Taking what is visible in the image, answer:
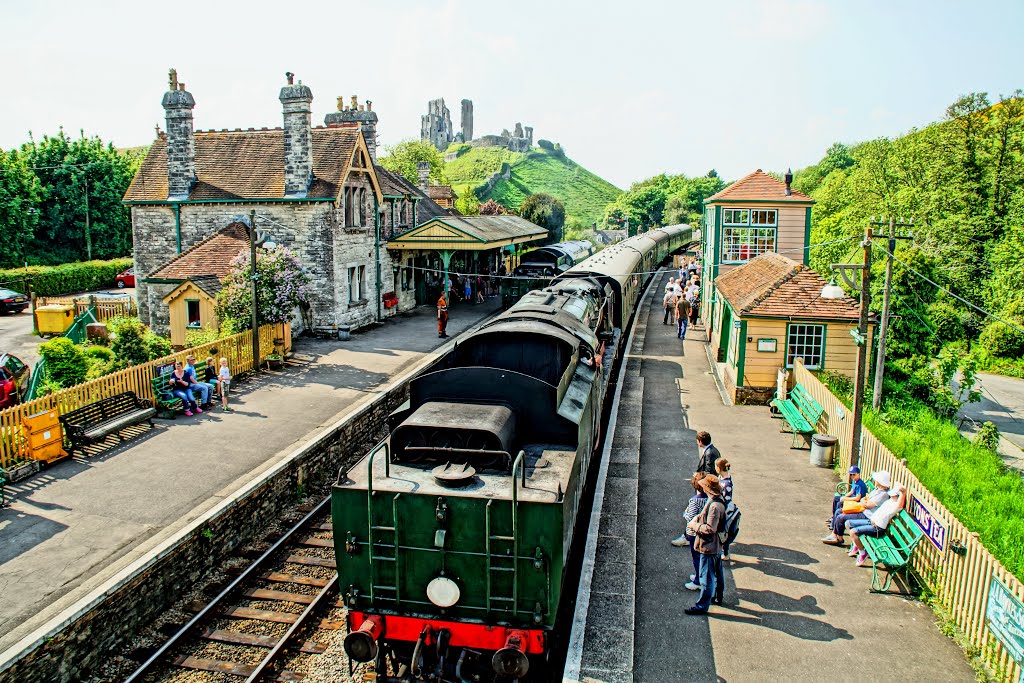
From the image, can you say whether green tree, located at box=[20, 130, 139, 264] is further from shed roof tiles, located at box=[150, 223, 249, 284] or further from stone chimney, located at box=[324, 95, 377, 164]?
shed roof tiles, located at box=[150, 223, 249, 284]

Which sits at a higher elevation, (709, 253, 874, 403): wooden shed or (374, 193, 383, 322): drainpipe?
(374, 193, 383, 322): drainpipe

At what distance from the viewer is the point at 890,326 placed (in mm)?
20219

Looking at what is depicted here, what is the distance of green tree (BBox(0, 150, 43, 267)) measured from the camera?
132ft

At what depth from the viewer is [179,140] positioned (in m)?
26.6

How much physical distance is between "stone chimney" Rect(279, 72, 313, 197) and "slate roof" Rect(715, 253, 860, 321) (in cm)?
1507

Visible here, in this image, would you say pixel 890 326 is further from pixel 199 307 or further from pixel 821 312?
pixel 199 307

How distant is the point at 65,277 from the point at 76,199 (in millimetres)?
10463

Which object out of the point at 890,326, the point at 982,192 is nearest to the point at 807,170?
the point at 982,192

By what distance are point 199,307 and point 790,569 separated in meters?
18.6

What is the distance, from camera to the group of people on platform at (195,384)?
16.8 m

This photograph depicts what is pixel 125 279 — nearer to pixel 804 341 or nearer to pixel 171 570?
pixel 171 570

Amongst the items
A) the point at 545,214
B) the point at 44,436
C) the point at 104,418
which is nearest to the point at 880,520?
the point at 44,436

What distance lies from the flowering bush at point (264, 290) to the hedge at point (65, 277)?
21.6 metres

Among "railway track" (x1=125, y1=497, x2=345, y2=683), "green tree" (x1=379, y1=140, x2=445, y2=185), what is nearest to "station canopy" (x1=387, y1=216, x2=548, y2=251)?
"railway track" (x1=125, y1=497, x2=345, y2=683)
